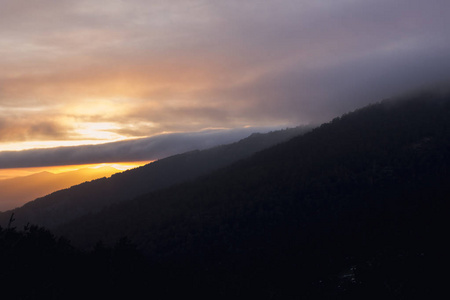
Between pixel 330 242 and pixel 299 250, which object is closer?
pixel 299 250

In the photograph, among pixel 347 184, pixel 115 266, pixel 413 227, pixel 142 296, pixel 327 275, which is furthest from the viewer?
pixel 347 184

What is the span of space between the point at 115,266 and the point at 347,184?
150427 millimetres

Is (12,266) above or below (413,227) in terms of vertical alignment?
above

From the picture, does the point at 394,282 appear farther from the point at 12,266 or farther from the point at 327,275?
the point at 12,266

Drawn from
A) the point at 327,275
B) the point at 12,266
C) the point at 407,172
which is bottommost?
the point at 327,275

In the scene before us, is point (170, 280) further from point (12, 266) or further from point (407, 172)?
point (407, 172)

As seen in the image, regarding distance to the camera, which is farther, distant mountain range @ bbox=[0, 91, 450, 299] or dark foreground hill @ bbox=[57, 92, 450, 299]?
dark foreground hill @ bbox=[57, 92, 450, 299]

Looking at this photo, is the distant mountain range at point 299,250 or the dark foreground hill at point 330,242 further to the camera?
the dark foreground hill at point 330,242

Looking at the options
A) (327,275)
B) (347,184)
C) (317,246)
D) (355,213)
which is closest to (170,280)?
(327,275)

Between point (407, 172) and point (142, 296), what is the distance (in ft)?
523

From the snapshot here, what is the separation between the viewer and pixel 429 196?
16675 centimetres

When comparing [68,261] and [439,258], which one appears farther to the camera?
[439,258]

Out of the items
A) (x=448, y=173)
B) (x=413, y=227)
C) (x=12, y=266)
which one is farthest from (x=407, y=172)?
(x=12, y=266)

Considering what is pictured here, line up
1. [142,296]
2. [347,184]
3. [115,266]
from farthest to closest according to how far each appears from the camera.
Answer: [347,184], [115,266], [142,296]
